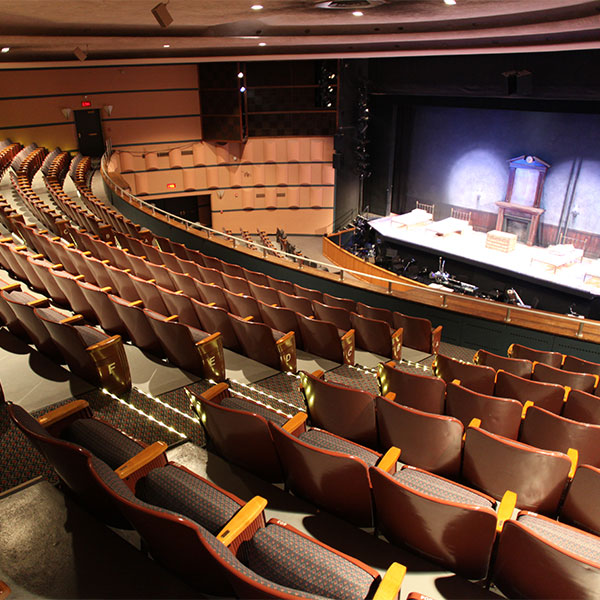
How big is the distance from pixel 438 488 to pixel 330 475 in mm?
281

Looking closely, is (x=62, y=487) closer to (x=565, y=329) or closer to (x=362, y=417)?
(x=362, y=417)

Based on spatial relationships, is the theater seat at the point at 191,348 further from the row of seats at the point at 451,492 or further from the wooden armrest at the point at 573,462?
the wooden armrest at the point at 573,462

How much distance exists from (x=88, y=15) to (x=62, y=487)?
2.95 meters

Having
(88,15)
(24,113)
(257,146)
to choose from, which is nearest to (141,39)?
(88,15)

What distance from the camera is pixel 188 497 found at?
111cm

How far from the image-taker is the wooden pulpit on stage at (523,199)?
278 inches

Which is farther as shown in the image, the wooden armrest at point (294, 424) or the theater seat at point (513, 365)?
the theater seat at point (513, 365)

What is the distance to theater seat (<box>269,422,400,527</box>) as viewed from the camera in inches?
43.9

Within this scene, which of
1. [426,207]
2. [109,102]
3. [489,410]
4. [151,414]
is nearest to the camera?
[489,410]

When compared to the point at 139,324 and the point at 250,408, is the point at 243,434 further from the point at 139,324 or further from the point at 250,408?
the point at 139,324

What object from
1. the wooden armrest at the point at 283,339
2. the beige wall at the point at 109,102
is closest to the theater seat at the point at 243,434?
the wooden armrest at the point at 283,339

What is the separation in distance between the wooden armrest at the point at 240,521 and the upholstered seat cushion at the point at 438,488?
36cm

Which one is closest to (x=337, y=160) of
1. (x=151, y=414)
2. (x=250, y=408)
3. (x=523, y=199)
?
(x=523, y=199)

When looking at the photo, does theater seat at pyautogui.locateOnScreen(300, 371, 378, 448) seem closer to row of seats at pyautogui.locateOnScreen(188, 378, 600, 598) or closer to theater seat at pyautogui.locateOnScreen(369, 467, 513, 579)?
row of seats at pyautogui.locateOnScreen(188, 378, 600, 598)
